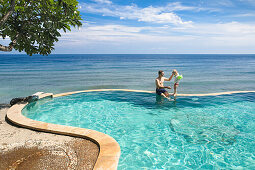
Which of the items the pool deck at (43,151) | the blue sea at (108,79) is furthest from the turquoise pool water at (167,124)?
the blue sea at (108,79)

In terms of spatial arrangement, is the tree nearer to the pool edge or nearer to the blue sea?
the pool edge

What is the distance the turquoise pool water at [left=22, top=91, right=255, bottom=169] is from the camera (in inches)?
219

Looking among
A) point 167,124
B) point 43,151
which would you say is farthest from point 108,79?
point 43,151

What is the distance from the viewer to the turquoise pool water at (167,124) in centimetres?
557

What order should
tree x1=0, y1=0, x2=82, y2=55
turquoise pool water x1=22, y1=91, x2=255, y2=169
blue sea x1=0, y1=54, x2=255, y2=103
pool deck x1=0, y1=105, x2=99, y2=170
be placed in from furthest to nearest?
→ blue sea x1=0, y1=54, x2=255, y2=103
tree x1=0, y1=0, x2=82, y2=55
turquoise pool water x1=22, y1=91, x2=255, y2=169
pool deck x1=0, y1=105, x2=99, y2=170

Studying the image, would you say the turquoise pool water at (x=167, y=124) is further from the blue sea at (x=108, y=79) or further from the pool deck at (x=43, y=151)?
the blue sea at (x=108, y=79)

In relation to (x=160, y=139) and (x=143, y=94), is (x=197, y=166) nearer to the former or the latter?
(x=160, y=139)

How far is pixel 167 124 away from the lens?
26.8ft

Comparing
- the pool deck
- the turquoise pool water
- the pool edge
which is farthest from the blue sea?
the pool deck

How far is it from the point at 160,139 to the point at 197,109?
4.66 meters

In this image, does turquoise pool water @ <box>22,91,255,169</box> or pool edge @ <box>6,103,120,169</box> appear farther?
turquoise pool water @ <box>22,91,255,169</box>

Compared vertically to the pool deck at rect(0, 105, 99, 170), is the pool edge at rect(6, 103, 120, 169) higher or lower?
higher

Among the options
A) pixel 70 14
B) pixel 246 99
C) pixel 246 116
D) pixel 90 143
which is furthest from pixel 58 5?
pixel 246 99

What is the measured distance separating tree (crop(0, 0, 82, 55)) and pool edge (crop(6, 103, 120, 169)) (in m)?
3.06
